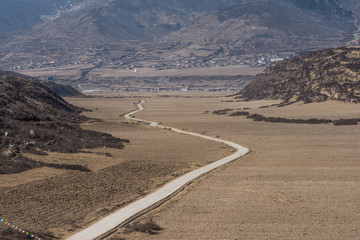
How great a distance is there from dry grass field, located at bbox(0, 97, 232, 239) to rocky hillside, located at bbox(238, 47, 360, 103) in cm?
6843

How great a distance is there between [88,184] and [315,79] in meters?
111

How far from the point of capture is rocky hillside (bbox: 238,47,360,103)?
12400 centimetres

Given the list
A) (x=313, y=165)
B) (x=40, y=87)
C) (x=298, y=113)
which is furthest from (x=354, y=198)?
(x=40, y=87)

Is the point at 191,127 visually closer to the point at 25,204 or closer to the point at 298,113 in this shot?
the point at 298,113

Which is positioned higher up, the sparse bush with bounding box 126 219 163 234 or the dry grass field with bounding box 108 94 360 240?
the sparse bush with bounding box 126 219 163 234

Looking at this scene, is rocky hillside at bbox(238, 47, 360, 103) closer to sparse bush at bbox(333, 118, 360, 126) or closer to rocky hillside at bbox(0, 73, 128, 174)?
sparse bush at bbox(333, 118, 360, 126)

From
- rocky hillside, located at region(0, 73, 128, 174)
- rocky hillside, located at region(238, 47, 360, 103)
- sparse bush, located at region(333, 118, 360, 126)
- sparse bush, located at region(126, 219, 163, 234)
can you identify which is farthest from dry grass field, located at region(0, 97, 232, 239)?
rocky hillside, located at region(238, 47, 360, 103)

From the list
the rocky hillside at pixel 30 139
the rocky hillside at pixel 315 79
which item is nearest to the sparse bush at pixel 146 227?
the rocky hillside at pixel 30 139

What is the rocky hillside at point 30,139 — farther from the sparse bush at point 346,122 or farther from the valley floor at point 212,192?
the sparse bush at point 346,122

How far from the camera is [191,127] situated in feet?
291

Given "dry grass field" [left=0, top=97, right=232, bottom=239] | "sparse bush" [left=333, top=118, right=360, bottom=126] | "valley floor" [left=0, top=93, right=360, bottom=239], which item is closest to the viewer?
"valley floor" [left=0, top=93, right=360, bottom=239]

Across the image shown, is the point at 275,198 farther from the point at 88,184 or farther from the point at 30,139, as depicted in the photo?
the point at 30,139

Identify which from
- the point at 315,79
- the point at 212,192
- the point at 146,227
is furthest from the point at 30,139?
the point at 315,79

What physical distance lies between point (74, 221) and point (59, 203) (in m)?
3.85
